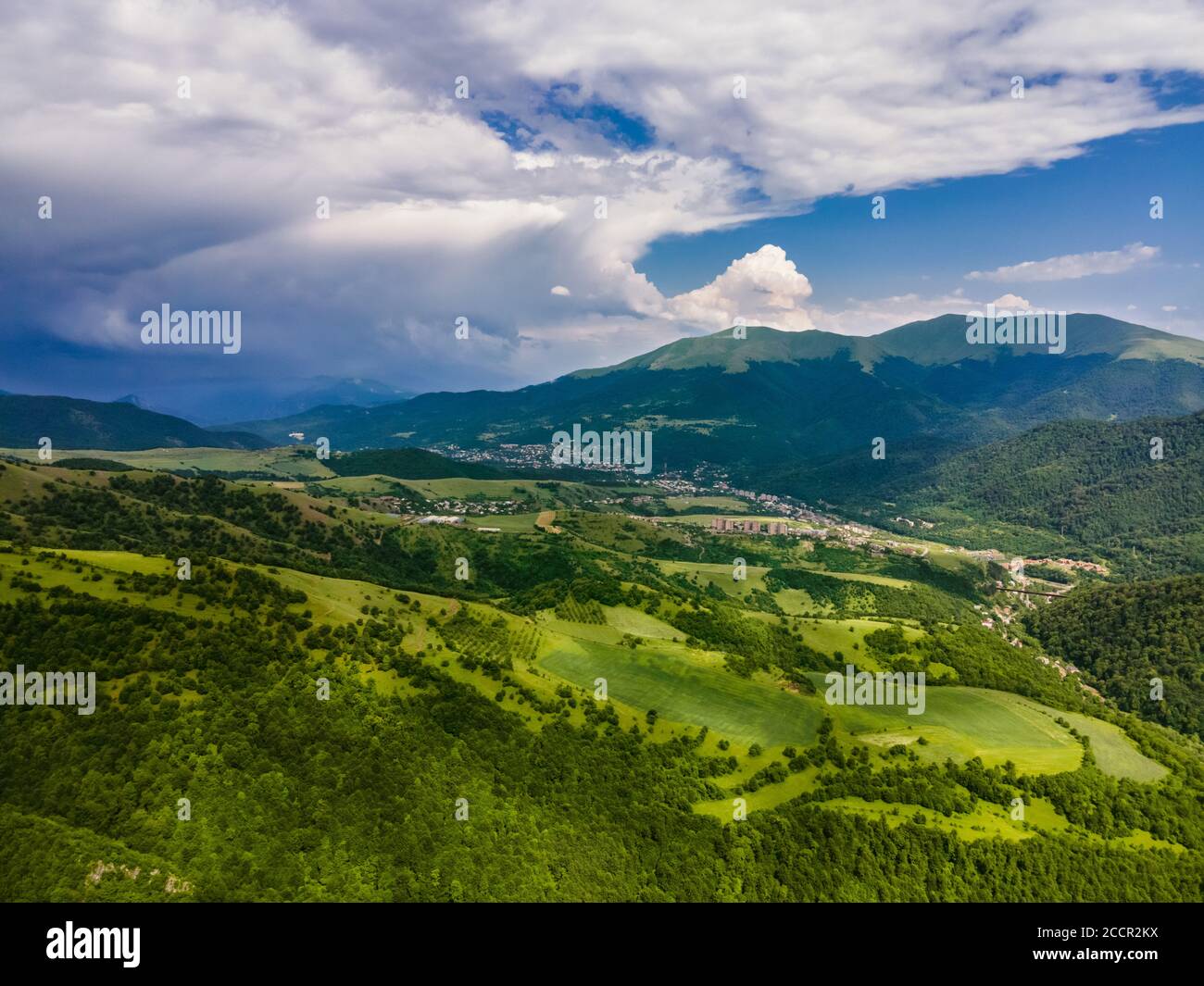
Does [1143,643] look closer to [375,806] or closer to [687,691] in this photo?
[687,691]

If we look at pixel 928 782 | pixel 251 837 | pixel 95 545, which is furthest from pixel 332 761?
pixel 95 545

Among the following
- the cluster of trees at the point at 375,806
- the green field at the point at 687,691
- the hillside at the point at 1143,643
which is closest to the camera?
the cluster of trees at the point at 375,806

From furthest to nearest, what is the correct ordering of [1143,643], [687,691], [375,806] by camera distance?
1. [1143,643]
2. [687,691]
3. [375,806]

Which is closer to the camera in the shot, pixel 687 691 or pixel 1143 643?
pixel 687 691

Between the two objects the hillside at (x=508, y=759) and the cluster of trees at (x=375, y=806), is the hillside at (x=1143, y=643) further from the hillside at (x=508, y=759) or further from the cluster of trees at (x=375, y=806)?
the cluster of trees at (x=375, y=806)

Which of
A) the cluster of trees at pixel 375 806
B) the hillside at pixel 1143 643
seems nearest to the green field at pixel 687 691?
the cluster of trees at pixel 375 806

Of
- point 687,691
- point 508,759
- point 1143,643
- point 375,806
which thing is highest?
point 375,806

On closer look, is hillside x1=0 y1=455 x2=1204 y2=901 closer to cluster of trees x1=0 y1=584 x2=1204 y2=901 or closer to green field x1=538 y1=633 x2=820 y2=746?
cluster of trees x1=0 y1=584 x2=1204 y2=901

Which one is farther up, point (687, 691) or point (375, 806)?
point (375, 806)

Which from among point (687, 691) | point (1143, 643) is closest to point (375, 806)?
point (687, 691)

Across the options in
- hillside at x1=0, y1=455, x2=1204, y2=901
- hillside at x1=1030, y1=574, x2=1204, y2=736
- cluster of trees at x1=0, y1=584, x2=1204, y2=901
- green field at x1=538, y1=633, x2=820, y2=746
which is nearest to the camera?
cluster of trees at x1=0, y1=584, x2=1204, y2=901

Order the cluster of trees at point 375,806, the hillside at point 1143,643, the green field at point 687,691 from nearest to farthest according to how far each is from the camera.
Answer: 1. the cluster of trees at point 375,806
2. the green field at point 687,691
3. the hillside at point 1143,643

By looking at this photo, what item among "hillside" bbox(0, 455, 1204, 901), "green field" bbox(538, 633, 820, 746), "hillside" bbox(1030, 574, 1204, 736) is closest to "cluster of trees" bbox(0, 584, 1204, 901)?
"hillside" bbox(0, 455, 1204, 901)

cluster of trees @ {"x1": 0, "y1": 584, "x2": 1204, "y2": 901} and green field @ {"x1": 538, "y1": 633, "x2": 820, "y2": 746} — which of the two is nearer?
cluster of trees @ {"x1": 0, "y1": 584, "x2": 1204, "y2": 901}
